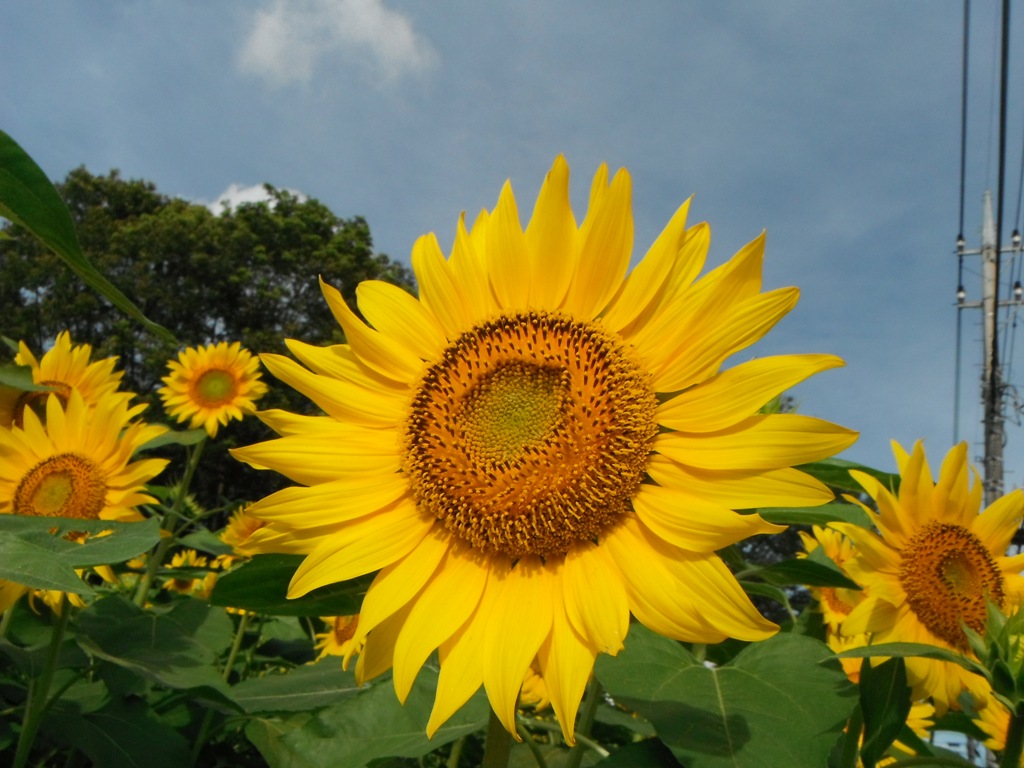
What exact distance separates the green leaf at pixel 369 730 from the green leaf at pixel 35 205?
2.64 ft

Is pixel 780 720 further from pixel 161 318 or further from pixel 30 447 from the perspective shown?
pixel 161 318

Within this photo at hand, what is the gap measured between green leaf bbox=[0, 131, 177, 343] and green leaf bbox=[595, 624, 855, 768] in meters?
0.81

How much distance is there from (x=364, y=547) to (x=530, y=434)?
30cm

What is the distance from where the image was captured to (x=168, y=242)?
20641 mm

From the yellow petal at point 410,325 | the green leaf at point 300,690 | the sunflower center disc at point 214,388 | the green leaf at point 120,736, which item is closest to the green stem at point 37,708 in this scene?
the green leaf at point 120,736

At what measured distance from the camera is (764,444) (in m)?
1.11

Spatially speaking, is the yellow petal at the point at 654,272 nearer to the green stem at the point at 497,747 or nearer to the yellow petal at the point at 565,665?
Result: the yellow petal at the point at 565,665

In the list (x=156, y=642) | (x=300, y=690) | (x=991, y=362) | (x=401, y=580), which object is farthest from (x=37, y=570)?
(x=991, y=362)

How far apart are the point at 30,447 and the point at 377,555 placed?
1.67 meters

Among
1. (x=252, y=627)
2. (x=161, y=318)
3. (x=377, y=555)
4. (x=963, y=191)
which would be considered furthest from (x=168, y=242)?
(x=377, y=555)

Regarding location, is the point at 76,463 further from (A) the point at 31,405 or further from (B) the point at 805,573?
(B) the point at 805,573

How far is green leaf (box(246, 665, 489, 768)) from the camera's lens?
1.30 m

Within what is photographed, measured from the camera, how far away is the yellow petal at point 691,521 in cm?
103

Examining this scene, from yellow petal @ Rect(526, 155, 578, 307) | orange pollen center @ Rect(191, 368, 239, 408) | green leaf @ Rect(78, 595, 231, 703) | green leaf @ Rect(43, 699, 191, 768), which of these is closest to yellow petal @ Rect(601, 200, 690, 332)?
yellow petal @ Rect(526, 155, 578, 307)
